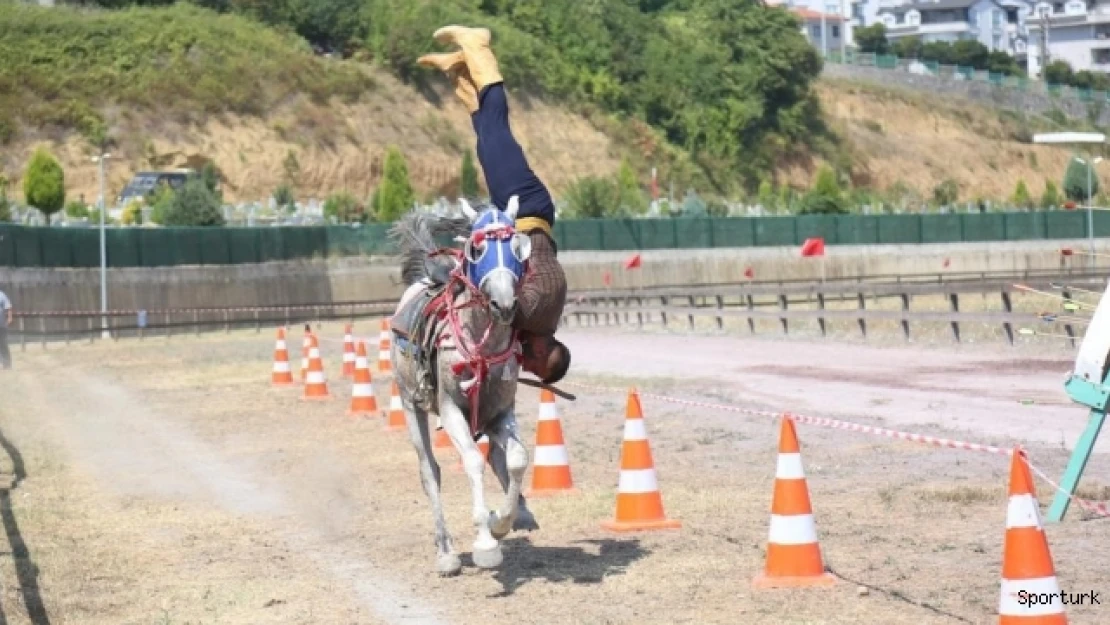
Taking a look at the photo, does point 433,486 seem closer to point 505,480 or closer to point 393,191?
point 505,480

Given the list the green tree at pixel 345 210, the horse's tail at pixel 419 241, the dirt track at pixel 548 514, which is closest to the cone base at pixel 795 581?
the dirt track at pixel 548 514

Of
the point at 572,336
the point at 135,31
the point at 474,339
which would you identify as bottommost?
the point at 572,336

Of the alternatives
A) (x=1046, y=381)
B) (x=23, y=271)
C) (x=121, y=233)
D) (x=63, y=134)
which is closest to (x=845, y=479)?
(x=1046, y=381)

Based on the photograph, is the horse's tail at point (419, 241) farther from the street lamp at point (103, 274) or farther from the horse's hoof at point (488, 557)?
the street lamp at point (103, 274)

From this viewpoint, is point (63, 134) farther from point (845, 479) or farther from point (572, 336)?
point (845, 479)

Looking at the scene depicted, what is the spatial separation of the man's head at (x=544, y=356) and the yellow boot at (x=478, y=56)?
1.60m

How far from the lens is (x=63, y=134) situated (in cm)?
8631

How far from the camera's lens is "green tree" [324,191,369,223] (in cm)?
8000

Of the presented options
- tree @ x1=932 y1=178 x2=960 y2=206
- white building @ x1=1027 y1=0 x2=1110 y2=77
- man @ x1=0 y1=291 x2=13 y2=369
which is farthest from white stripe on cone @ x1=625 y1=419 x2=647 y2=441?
white building @ x1=1027 y1=0 x2=1110 y2=77

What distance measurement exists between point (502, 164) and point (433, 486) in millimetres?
2081

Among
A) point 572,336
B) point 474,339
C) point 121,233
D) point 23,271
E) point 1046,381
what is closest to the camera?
point 474,339

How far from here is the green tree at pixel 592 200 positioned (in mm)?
84188

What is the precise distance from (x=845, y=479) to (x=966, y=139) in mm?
124087

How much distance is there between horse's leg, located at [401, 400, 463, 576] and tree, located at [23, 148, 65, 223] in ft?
196
